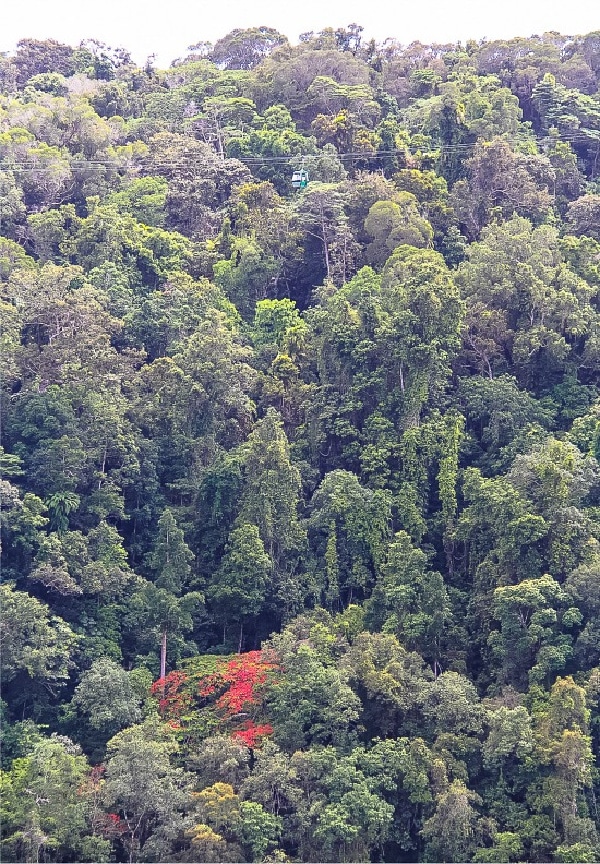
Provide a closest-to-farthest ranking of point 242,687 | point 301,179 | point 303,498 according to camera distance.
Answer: point 242,687 → point 303,498 → point 301,179

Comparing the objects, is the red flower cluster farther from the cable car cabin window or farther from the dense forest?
the cable car cabin window

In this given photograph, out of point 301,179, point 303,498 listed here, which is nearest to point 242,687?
point 303,498

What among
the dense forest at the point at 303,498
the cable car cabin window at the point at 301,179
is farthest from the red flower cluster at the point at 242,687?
the cable car cabin window at the point at 301,179

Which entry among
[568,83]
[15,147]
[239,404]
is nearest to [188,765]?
[239,404]

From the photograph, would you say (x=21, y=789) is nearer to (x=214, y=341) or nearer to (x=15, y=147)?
(x=214, y=341)

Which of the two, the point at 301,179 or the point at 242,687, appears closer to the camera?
the point at 242,687

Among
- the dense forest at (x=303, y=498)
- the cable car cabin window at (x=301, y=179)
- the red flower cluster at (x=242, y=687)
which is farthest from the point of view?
the cable car cabin window at (x=301, y=179)

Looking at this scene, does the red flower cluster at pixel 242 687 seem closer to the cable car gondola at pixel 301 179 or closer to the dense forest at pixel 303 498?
the dense forest at pixel 303 498

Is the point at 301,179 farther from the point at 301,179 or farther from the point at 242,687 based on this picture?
the point at 242,687
